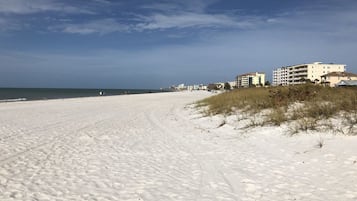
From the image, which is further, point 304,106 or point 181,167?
point 304,106

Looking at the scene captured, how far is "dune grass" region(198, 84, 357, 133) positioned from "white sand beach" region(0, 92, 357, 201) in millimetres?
809

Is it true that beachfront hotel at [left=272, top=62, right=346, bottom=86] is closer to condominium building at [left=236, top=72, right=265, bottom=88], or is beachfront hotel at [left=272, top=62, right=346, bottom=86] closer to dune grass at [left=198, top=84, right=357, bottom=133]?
condominium building at [left=236, top=72, right=265, bottom=88]

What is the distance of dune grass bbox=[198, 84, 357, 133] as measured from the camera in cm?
977

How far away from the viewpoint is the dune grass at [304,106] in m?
9.77

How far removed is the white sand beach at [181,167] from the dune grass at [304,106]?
31.9 inches

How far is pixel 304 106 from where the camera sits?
1160cm

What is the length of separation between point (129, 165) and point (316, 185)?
11.2 ft

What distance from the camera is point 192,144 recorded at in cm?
938

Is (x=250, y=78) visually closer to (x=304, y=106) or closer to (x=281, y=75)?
(x=281, y=75)

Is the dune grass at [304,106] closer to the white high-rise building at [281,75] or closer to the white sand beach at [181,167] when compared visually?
the white sand beach at [181,167]

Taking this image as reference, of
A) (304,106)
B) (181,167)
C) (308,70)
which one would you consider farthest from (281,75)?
(181,167)

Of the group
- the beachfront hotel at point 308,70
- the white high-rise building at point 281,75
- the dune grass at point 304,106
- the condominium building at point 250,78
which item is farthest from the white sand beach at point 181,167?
the condominium building at point 250,78

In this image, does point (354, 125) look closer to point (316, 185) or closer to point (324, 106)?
point (324, 106)

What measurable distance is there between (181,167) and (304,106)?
6.40 metres
